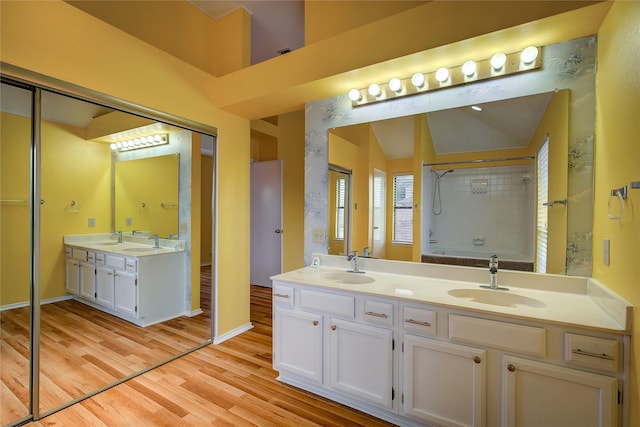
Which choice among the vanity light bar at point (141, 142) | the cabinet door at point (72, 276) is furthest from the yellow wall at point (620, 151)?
the cabinet door at point (72, 276)

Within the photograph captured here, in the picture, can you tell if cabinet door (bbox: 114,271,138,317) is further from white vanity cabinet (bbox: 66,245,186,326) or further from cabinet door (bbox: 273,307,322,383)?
cabinet door (bbox: 273,307,322,383)

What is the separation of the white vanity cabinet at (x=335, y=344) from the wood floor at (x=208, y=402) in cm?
13

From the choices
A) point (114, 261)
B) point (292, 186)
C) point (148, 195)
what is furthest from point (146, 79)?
point (292, 186)

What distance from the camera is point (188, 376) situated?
226 cm

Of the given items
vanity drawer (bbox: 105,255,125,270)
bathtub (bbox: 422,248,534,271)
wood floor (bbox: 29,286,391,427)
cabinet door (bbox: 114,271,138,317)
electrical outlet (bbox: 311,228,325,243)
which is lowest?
wood floor (bbox: 29,286,391,427)

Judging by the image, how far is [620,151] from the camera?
1.28 meters

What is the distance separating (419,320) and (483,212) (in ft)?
2.94

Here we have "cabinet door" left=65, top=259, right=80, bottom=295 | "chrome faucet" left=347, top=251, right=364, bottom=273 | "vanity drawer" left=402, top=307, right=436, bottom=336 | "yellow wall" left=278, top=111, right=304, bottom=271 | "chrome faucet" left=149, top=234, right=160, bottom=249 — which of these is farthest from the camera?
"yellow wall" left=278, top=111, right=304, bottom=271

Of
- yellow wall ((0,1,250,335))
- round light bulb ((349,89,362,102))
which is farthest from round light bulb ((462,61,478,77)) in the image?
yellow wall ((0,1,250,335))

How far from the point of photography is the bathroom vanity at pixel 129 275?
81.4 inches

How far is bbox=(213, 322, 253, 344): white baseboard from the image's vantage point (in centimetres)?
285

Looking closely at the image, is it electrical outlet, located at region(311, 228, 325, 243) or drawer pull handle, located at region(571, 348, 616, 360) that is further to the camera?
electrical outlet, located at region(311, 228, 325, 243)

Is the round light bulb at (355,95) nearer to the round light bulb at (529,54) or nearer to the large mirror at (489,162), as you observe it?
the large mirror at (489,162)

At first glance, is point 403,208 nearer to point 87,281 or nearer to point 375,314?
point 375,314
